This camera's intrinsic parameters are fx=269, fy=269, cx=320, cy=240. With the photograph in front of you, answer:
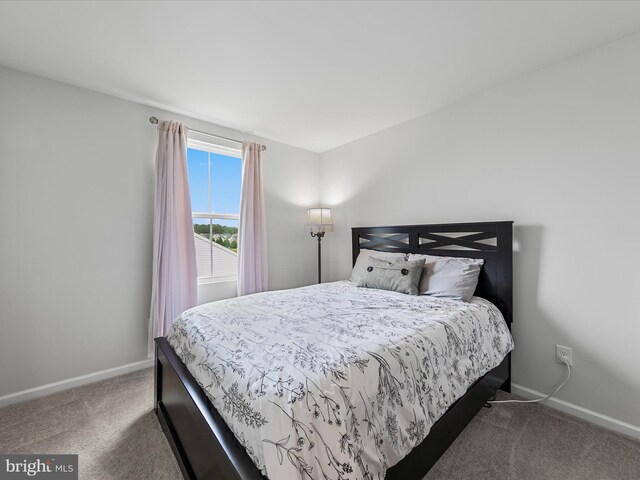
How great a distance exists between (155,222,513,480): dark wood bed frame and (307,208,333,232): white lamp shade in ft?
2.61

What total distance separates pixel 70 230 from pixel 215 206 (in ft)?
4.03

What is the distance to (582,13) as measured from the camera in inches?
58.6

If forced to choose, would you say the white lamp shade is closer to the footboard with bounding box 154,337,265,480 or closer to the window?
the window

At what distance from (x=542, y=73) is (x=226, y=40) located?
2.23 metres

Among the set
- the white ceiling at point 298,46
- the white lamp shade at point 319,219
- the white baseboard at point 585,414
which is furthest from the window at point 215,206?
the white baseboard at point 585,414

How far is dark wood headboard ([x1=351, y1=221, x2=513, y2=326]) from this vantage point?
2.04 m

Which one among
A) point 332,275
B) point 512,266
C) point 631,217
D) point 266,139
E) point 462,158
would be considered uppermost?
point 266,139

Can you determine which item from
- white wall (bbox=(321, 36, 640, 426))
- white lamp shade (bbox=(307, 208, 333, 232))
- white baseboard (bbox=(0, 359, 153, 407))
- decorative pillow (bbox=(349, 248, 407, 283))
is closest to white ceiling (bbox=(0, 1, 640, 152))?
white wall (bbox=(321, 36, 640, 426))

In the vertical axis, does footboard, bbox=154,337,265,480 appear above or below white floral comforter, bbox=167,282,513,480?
below

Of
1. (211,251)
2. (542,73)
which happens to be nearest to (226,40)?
(211,251)

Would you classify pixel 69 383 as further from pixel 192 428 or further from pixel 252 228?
pixel 252 228

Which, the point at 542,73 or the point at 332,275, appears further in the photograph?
the point at 332,275

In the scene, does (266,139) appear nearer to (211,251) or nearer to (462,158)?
(211,251)

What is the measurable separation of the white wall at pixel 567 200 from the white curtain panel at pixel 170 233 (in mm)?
2436
